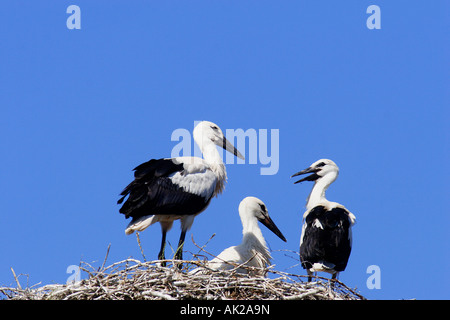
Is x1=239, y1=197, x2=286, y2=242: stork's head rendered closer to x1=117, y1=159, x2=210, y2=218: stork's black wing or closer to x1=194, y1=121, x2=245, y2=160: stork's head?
x1=117, y1=159, x2=210, y2=218: stork's black wing

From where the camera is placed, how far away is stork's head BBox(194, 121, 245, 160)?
9594 mm

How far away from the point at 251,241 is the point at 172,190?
0.95 meters

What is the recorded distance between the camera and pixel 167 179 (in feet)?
29.4

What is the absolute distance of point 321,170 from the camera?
10.2m

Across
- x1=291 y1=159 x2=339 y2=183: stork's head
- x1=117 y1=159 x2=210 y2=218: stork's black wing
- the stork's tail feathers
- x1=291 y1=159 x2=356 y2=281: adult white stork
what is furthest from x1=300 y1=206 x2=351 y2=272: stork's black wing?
the stork's tail feathers

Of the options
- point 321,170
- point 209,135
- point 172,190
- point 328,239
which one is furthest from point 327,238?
point 209,135

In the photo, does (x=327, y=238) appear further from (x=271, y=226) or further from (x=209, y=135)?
(x=209, y=135)

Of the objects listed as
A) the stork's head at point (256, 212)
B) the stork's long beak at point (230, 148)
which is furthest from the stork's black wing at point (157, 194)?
the stork's long beak at point (230, 148)

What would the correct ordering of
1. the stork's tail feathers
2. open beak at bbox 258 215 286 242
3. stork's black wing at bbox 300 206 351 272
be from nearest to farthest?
1. the stork's tail feathers
2. stork's black wing at bbox 300 206 351 272
3. open beak at bbox 258 215 286 242

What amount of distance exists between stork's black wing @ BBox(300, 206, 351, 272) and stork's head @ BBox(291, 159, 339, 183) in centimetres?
103

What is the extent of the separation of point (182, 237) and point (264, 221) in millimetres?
860
